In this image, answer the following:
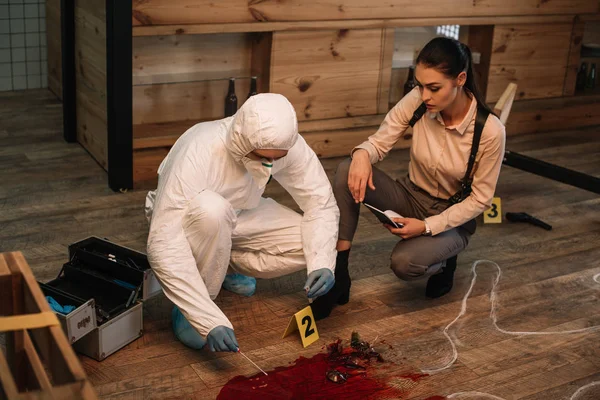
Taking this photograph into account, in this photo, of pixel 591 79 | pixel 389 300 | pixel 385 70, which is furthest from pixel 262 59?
pixel 591 79

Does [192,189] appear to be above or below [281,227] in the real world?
above

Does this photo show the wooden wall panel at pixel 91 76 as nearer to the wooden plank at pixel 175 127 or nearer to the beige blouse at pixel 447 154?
the wooden plank at pixel 175 127

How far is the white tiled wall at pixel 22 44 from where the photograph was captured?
5090mm

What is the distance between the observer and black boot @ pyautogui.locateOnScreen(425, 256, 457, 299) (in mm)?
2996

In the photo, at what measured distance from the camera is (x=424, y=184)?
9.70 ft

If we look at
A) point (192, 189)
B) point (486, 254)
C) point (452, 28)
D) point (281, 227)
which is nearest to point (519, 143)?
point (452, 28)

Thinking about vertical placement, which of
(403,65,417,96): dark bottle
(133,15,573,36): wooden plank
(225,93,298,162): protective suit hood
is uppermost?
→ (133,15,573,36): wooden plank

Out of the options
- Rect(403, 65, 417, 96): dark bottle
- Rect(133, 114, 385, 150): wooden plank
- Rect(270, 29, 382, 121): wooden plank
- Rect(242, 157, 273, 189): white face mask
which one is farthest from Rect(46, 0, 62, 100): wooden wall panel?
Rect(242, 157, 273, 189): white face mask

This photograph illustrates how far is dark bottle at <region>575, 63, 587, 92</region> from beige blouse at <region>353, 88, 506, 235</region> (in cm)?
316

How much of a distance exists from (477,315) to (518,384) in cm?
45

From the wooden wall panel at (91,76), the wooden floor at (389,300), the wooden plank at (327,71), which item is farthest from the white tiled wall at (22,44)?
the wooden plank at (327,71)

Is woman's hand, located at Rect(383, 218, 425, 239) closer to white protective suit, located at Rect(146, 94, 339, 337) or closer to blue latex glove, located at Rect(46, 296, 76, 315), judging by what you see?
white protective suit, located at Rect(146, 94, 339, 337)

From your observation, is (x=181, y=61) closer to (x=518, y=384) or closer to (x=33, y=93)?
(x=33, y=93)

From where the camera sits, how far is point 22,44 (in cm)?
519
